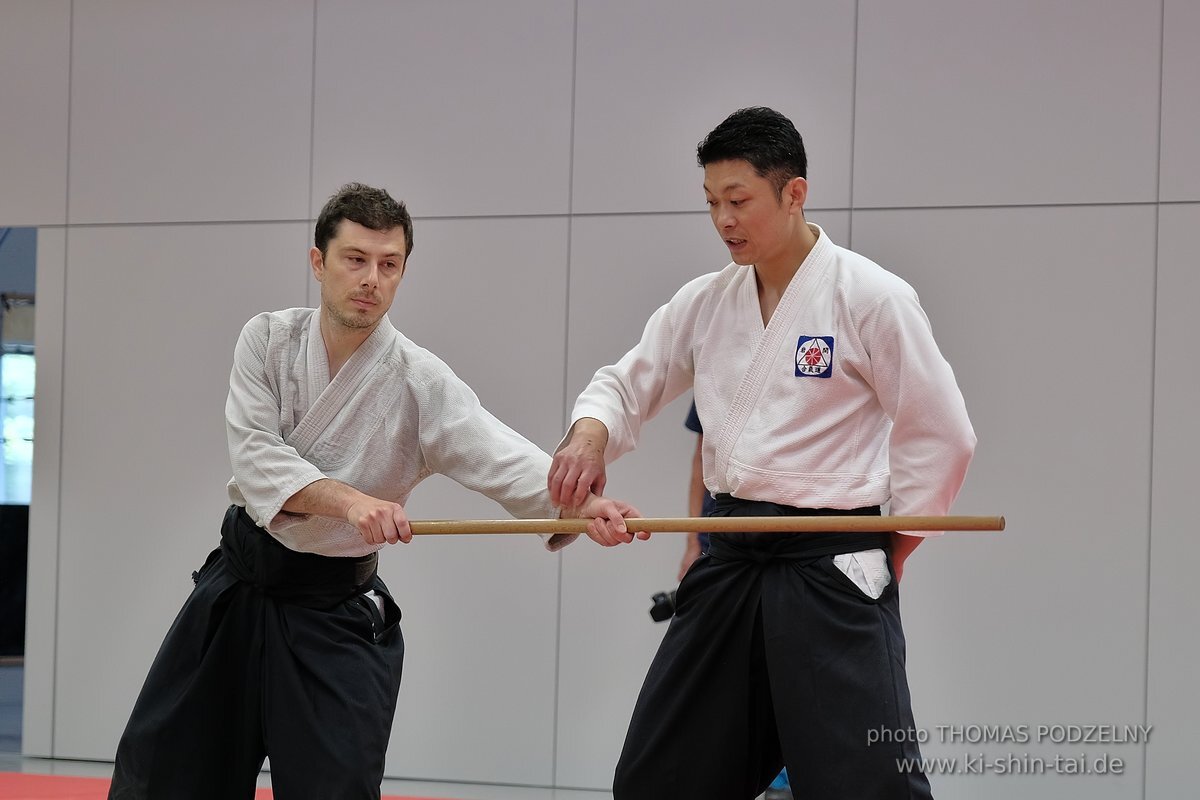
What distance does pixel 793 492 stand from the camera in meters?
2.10

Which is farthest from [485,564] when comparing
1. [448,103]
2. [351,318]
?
[351,318]

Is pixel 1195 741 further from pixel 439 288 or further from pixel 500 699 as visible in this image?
pixel 439 288

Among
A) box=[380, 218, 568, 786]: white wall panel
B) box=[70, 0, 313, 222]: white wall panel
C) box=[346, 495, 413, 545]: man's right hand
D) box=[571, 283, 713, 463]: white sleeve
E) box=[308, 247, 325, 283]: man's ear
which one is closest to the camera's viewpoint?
box=[346, 495, 413, 545]: man's right hand

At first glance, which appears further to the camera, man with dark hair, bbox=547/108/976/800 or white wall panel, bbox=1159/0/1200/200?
white wall panel, bbox=1159/0/1200/200

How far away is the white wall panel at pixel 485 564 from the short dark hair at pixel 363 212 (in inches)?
72.9

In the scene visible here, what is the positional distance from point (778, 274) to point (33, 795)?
2.99 meters

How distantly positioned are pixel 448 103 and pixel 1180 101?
2281 mm

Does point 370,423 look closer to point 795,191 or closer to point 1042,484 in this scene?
point 795,191

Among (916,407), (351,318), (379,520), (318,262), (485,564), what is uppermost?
(318,262)

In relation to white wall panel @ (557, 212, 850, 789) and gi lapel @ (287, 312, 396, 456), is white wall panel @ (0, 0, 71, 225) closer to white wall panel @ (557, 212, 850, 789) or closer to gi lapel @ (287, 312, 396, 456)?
white wall panel @ (557, 212, 850, 789)

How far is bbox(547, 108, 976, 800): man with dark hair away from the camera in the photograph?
6.71ft

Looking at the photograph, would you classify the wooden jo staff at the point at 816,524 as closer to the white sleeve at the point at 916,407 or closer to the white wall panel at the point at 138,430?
the white sleeve at the point at 916,407

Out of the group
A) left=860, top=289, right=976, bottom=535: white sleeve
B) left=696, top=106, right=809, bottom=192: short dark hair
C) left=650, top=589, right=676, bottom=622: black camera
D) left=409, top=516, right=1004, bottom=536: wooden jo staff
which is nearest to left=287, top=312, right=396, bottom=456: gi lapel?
left=409, top=516, right=1004, bottom=536: wooden jo staff

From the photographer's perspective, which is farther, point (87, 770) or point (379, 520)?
point (87, 770)
